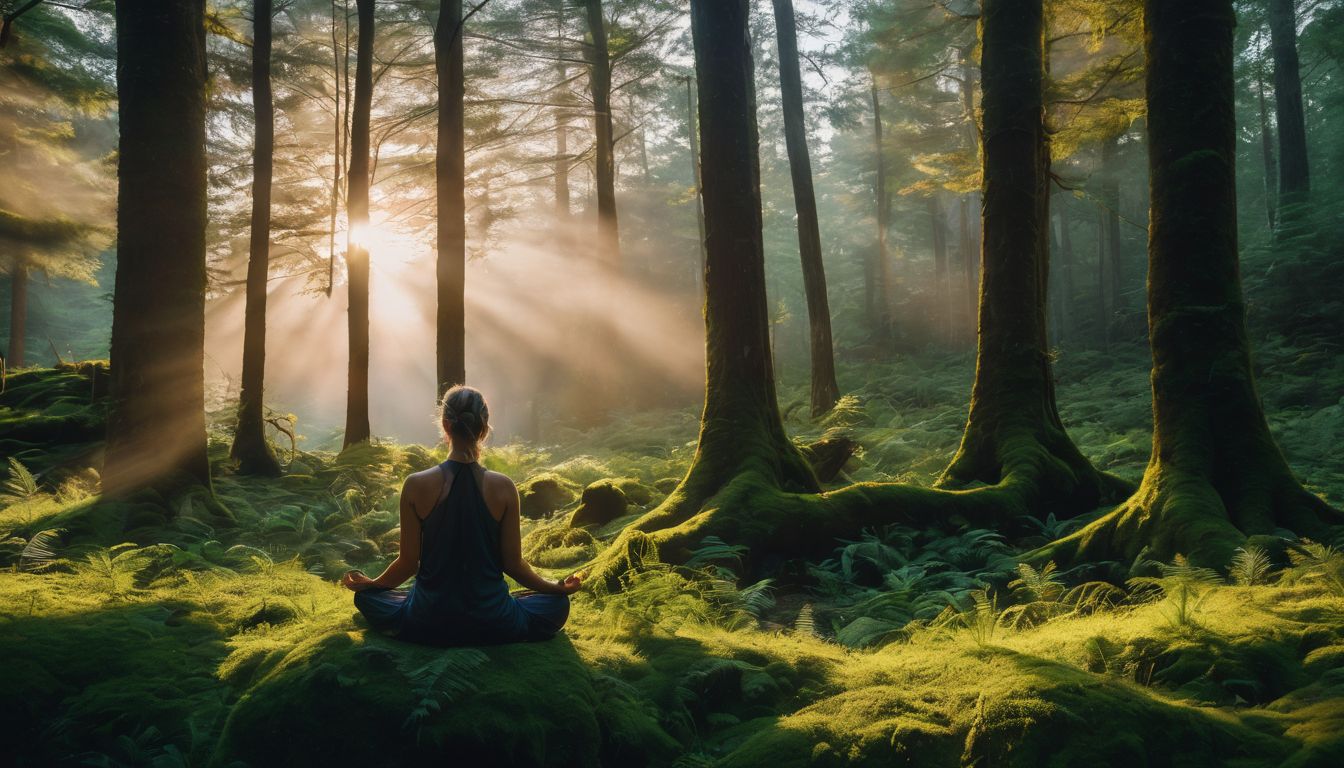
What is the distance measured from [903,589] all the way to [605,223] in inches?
686

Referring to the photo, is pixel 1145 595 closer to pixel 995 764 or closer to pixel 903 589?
pixel 903 589

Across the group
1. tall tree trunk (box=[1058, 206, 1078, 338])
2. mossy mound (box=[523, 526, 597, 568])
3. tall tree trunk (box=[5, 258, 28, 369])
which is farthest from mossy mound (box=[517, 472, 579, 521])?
tall tree trunk (box=[1058, 206, 1078, 338])

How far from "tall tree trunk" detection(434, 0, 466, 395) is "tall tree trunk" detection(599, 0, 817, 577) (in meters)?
7.25

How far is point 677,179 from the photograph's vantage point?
46969 mm

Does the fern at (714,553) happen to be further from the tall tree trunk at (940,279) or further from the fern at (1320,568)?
the tall tree trunk at (940,279)

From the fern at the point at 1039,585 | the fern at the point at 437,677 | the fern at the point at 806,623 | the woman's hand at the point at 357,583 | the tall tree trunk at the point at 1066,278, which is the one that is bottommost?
the fern at the point at 806,623

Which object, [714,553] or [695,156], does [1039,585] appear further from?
[695,156]

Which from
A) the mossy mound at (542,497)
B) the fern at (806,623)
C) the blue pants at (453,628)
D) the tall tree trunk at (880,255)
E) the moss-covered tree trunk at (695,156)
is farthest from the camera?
the tall tree trunk at (880,255)

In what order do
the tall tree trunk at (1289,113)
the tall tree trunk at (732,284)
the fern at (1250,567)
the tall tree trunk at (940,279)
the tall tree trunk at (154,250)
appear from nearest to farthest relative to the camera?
the fern at (1250,567)
the tall tree trunk at (732,284)
the tall tree trunk at (154,250)
the tall tree trunk at (1289,113)
the tall tree trunk at (940,279)

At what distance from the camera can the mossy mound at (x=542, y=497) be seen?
10133 millimetres

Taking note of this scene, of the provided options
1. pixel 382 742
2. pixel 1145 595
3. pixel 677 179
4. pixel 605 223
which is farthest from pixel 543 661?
pixel 677 179

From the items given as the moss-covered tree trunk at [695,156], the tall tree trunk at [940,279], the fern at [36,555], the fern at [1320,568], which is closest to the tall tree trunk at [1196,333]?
the fern at [1320,568]

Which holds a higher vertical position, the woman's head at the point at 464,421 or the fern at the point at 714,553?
the woman's head at the point at 464,421

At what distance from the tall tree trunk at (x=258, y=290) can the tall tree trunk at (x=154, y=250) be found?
4.86 m
